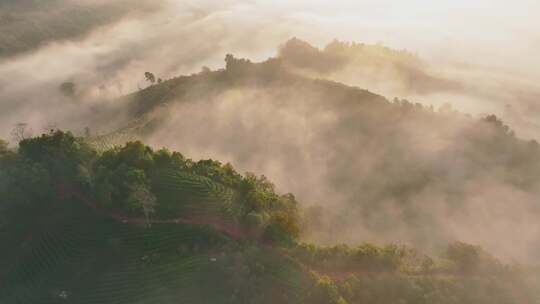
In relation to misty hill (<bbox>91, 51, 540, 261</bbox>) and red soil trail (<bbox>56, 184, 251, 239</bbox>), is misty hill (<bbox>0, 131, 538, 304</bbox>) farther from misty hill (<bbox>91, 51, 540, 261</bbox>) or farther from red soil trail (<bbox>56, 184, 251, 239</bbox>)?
misty hill (<bbox>91, 51, 540, 261</bbox>)

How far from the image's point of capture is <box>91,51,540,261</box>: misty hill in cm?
9912

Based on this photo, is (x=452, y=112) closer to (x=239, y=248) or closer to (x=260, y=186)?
(x=260, y=186)

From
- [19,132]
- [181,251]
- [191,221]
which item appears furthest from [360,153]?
[19,132]

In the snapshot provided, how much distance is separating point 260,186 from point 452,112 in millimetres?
79251

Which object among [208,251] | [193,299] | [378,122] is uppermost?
[378,122]

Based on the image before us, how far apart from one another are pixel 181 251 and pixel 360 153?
60.0 m

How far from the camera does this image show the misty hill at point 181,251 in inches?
2564

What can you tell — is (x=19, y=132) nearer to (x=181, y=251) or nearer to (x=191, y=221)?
(x=191, y=221)

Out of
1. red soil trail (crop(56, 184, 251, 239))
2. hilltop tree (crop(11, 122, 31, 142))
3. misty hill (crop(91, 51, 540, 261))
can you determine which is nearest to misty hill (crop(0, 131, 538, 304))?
red soil trail (crop(56, 184, 251, 239))

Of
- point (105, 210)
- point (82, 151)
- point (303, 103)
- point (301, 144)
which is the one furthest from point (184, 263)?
point (303, 103)

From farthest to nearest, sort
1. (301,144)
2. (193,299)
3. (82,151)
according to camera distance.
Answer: (301,144) → (82,151) → (193,299)

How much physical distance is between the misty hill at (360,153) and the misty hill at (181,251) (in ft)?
51.6

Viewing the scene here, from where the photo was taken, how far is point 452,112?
14050cm

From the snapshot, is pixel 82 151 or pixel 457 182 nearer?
pixel 82 151
